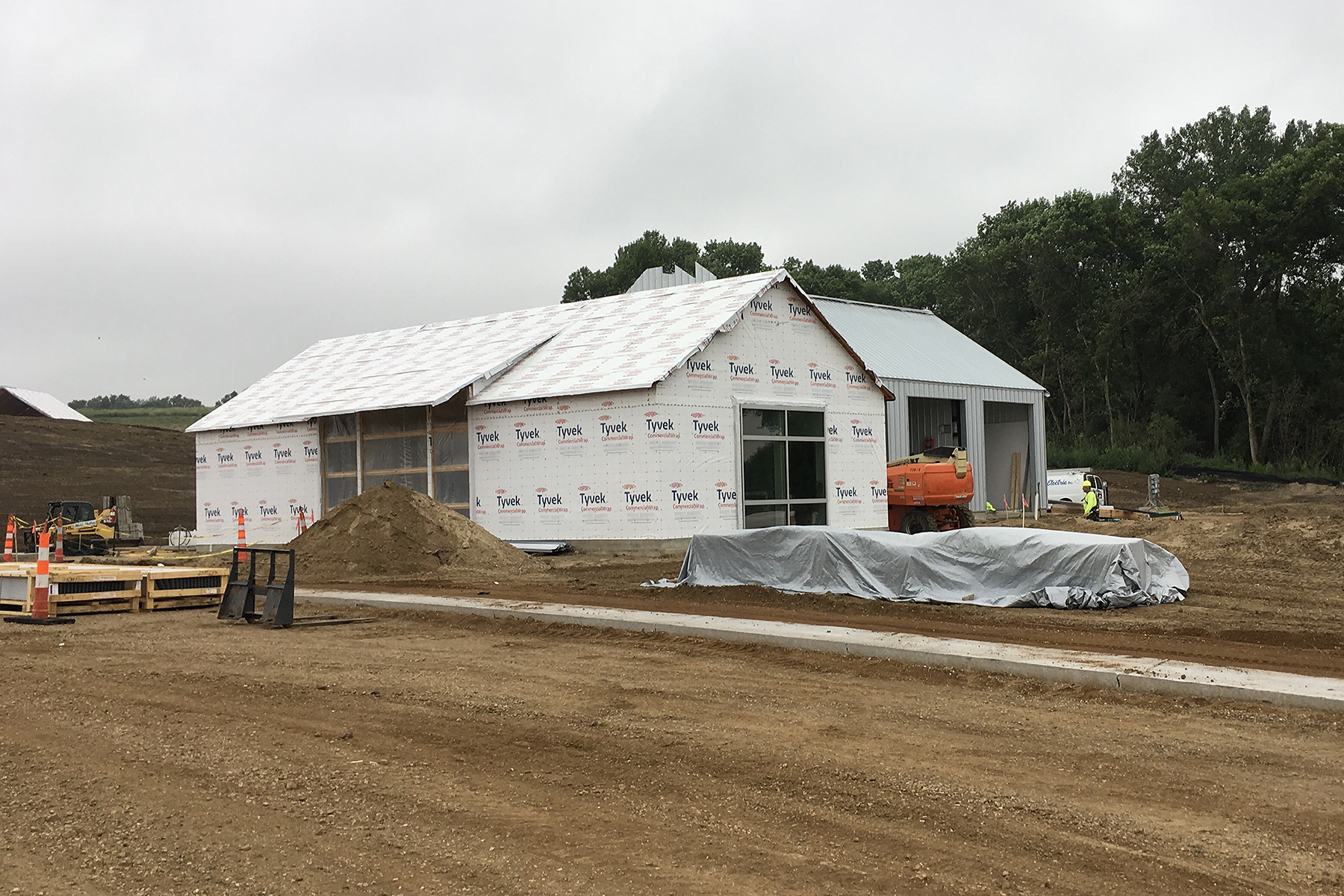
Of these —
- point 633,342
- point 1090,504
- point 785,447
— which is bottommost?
point 1090,504

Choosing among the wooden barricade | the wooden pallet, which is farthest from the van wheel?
the wooden pallet

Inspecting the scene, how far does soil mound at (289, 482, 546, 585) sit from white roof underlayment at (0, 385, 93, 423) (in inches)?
2327

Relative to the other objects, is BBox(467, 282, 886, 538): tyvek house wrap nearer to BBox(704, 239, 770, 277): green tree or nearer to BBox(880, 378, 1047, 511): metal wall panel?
BBox(880, 378, 1047, 511): metal wall panel

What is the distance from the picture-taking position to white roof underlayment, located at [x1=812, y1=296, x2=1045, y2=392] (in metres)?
35.8

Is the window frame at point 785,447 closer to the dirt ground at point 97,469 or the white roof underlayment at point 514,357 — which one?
the white roof underlayment at point 514,357

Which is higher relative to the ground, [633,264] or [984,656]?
[633,264]

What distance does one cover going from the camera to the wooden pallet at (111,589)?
15.6 metres

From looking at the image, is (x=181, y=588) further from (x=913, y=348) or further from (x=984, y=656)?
(x=913, y=348)

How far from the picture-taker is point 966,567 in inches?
601

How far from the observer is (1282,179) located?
49094 millimetres

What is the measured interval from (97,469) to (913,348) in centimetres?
3804

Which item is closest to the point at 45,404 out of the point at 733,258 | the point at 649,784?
the point at 733,258

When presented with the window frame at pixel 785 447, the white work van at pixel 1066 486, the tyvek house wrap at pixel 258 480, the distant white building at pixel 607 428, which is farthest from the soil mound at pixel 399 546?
the white work van at pixel 1066 486

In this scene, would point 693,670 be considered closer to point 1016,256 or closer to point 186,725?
point 186,725
